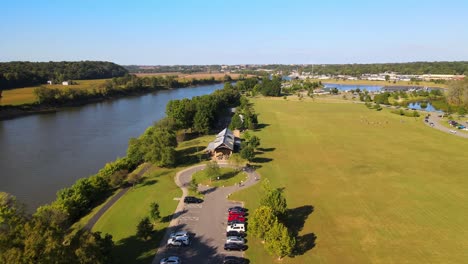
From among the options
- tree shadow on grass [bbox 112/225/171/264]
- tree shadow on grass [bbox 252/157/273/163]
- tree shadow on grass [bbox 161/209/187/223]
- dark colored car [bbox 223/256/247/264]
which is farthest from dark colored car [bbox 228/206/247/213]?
tree shadow on grass [bbox 252/157/273/163]

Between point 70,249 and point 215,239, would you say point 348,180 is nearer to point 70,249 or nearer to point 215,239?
point 215,239

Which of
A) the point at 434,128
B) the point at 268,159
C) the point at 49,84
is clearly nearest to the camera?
the point at 268,159

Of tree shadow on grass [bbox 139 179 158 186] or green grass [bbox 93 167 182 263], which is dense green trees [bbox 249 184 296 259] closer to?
green grass [bbox 93 167 182 263]

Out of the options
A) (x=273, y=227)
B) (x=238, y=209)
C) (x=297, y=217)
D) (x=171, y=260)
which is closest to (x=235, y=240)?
(x=273, y=227)

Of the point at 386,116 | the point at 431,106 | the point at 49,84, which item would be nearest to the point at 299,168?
the point at 386,116

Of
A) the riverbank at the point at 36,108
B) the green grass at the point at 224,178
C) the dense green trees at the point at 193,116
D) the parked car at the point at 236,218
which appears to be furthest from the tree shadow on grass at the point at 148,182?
the riverbank at the point at 36,108

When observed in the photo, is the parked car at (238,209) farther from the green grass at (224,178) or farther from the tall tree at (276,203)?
the green grass at (224,178)

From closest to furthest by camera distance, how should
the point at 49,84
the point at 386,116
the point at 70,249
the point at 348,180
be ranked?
the point at 70,249
the point at 348,180
the point at 386,116
the point at 49,84

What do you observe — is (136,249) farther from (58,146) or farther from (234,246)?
(58,146)
